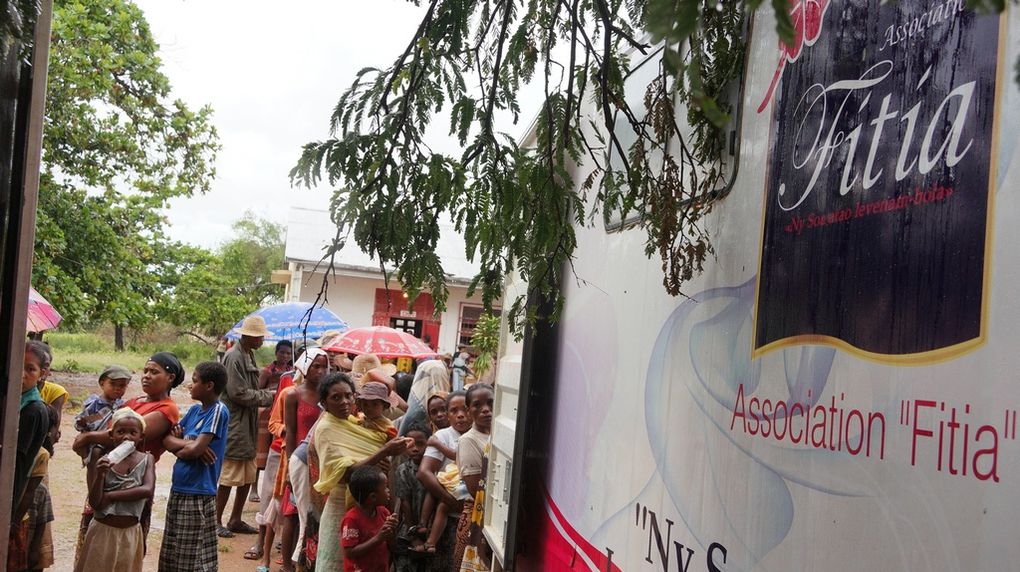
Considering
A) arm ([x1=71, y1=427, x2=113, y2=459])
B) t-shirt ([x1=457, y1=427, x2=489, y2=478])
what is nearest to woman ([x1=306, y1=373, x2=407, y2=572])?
t-shirt ([x1=457, y1=427, x2=489, y2=478])

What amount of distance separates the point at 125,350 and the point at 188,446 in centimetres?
2965

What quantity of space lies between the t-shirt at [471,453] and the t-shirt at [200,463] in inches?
54.9

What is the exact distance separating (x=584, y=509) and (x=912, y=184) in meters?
2.25

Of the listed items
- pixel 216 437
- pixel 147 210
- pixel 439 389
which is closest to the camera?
pixel 216 437

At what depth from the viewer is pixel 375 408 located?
6289mm

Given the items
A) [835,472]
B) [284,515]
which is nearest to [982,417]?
[835,472]

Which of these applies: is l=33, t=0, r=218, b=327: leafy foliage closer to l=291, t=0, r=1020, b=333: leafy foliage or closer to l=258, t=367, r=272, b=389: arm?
l=258, t=367, r=272, b=389: arm

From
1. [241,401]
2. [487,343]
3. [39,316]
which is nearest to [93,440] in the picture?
[241,401]

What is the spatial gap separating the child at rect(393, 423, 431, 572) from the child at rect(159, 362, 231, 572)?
3.57ft

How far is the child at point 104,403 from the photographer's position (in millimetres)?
5805

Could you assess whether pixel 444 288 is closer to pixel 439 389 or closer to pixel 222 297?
pixel 439 389

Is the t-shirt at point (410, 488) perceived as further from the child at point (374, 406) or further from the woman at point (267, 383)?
the woman at point (267, 383)

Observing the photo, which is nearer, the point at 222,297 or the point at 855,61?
the point at 855,61

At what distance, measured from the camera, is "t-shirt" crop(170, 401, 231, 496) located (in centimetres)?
566
